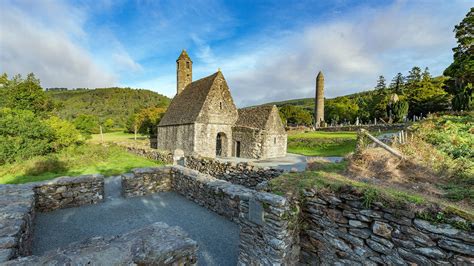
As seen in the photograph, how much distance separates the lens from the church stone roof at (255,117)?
1970 cm

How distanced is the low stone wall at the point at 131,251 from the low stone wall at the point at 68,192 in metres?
5.16

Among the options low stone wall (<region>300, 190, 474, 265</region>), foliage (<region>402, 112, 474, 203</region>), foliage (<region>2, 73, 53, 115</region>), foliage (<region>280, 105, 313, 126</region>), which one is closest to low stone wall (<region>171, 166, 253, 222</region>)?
low stone wall (<region>300, 190, 474, 265</region>)

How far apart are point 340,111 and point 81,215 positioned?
2457 inches

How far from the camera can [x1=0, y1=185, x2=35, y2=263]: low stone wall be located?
3324mm

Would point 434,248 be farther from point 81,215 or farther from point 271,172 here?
point 81,215

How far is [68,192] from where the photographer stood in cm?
700

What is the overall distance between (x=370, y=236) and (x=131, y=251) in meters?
3.72

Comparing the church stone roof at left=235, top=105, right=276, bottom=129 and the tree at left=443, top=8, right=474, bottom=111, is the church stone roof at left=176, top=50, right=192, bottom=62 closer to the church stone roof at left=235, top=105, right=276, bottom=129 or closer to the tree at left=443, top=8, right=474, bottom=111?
the church stone roof at left=235, top=105, right=276, bottom=129

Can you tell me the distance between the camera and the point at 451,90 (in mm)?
31188

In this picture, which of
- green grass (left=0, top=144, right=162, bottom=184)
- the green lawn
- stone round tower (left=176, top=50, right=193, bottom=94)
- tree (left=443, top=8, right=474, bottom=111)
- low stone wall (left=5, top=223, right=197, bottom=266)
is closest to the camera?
low stone wall (left=5, top=223, right=197, bottom=266)

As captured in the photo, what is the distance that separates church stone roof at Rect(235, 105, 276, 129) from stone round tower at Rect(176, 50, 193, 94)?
12.0 m

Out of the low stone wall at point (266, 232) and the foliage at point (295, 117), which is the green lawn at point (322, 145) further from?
the foliage at point (295, 117)

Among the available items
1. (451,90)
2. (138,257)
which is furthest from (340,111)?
(138,257)

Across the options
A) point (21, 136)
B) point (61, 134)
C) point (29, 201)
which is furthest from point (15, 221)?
point (61, 134)
